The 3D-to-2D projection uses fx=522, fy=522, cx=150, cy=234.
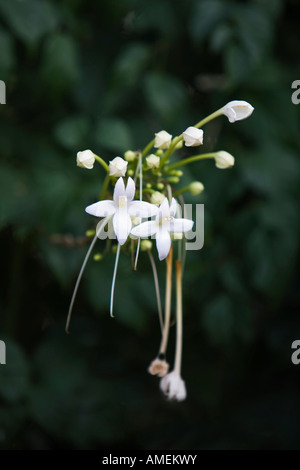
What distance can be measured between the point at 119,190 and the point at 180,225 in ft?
0.30

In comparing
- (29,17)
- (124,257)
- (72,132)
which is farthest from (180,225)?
(29,17)

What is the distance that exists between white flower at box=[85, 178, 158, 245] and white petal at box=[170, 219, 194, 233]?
3cm

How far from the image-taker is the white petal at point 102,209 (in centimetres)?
66

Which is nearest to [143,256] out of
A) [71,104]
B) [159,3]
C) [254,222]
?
[254,222]

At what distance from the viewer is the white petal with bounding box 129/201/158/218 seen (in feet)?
2.18

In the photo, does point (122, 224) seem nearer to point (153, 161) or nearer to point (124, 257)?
point (153, 161)

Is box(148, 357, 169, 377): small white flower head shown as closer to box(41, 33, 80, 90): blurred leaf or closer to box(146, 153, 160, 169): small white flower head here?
box(146, 153, 160, 169): small white flower head

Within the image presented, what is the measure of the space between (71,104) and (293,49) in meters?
0.65

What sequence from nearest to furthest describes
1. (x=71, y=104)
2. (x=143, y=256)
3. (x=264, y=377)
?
1. (x=143, y=256)
2. (x=71, y=104)
3. (x=264, y=377)

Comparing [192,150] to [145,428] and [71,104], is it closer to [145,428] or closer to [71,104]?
[71,104]

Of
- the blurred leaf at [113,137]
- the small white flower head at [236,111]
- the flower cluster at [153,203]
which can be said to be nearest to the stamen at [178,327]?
the flower cluster at [153,203]

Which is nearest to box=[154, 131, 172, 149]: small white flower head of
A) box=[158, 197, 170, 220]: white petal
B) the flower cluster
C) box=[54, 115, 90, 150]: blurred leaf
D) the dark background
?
the flower cluster

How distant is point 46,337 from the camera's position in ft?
4.56

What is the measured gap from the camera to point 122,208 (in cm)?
68
